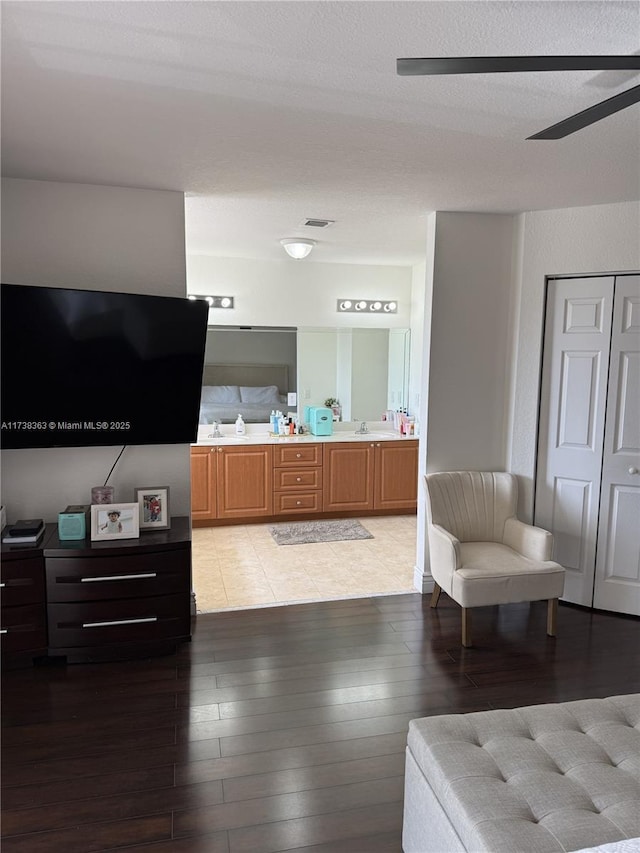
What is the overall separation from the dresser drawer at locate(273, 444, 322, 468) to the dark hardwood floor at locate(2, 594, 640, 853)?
2013 mm

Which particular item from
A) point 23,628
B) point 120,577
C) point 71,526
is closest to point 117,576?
point 120,577

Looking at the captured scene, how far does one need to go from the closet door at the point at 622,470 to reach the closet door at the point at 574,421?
0.15ft

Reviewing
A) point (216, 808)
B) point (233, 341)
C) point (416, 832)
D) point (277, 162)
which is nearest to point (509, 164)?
point (277, 162)

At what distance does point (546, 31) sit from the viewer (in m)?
1.71

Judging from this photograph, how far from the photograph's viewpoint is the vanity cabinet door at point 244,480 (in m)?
5.61

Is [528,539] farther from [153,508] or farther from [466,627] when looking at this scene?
[153,508]

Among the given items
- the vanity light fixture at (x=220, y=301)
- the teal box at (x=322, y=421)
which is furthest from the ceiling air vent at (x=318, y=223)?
the teal box at (x=322, y=421)

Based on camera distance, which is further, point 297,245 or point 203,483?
point 203,483

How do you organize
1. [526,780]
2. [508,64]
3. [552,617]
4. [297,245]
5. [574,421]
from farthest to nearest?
[297,245], [574,421], [552,617], [526,780], [508,64]

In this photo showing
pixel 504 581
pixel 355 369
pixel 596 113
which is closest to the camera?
pixel 596 113

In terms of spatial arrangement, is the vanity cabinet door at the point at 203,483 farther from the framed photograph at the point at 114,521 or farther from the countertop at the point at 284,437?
the framed photograph at the point at 114,521

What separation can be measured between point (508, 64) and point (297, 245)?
11.4ft

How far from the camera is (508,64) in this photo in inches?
57.9

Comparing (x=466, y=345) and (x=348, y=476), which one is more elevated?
(x=466, y=345)
